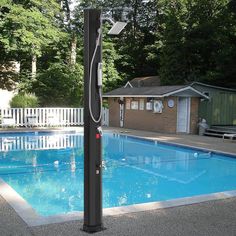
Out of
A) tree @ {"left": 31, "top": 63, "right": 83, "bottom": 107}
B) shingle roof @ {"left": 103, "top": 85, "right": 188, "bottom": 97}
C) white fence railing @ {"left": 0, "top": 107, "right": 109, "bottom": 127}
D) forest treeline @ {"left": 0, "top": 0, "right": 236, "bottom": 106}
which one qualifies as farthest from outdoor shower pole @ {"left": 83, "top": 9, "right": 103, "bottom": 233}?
tree @ {"left": 31, "top": 63, "right": 83, "bottom": 107}

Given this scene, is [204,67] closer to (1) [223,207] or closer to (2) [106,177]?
(2) [106,177]

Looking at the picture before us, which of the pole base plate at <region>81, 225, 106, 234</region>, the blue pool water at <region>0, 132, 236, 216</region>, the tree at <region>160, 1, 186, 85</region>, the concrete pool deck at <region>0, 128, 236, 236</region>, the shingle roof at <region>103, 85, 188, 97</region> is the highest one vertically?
the tree at <region>160, 1, 186, 85</region>

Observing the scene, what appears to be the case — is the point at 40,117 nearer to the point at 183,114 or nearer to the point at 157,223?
the point at 183,114

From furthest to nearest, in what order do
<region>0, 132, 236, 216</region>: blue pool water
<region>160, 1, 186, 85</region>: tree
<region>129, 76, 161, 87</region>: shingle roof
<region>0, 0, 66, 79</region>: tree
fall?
<region>129, 76, 161, 87</region>: shingle roof < <region>160, 1, 186, 85</region>: tree < <region>0, 0, 66, 79</region>: tree < <region>0, 132, 236, 216</region>: blue pool water

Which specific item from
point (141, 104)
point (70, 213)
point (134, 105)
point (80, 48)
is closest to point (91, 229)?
point (70, 213)

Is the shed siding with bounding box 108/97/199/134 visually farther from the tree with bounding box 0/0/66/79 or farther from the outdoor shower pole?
the outdoor shower pole

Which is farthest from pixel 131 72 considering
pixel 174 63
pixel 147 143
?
pixel 147 143

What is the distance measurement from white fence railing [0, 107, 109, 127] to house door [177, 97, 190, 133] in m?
6.43

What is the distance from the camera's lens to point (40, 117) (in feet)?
70.4

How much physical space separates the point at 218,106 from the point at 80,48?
1478 centimetres

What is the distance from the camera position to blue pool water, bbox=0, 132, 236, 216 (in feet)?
26.9

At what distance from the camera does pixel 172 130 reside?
61.4 ft

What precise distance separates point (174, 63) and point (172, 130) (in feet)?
33.8

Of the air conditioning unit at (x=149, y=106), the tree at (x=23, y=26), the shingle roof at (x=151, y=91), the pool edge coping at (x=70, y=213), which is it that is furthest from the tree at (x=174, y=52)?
the pool edge coping at (x=70, y=213)
